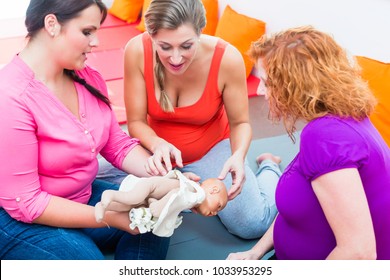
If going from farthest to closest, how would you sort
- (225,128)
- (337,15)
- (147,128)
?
(337,15)
(225,128)
(147,128)

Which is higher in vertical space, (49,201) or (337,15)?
(337,15)

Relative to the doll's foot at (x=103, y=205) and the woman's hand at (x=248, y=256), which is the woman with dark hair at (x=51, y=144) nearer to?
the doll's foot at (x=103, y=205)

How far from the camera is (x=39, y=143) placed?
1.54 metres

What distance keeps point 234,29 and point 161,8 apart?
1.59 metres

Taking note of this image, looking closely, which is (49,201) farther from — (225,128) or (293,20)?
(293,20)

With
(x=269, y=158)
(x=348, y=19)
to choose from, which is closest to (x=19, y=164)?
(x=269, y=158)

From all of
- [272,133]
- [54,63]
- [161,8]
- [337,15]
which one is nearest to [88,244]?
[54,63]

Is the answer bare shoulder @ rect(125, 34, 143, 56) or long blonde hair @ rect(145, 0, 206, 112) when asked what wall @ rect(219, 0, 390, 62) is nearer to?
long blonde hair @ rect(145, 0, 206, 112)

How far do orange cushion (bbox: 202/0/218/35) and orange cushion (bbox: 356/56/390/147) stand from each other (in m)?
1.63

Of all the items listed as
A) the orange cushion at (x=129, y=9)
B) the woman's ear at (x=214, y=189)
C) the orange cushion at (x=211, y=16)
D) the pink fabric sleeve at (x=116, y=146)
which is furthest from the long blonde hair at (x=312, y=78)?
the orange cushion at (x=129, y=9)

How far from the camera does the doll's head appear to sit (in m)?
1.55

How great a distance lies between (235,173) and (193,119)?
1.08 feet

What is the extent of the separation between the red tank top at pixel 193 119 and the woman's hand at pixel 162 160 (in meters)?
0.22

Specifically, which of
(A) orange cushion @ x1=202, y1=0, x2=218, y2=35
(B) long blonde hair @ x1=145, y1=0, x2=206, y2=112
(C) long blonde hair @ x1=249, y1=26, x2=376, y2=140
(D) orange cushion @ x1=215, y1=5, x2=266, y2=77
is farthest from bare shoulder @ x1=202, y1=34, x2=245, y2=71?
(A) orange cushion @ x1=202, y1=0, x2=218, y2=35
